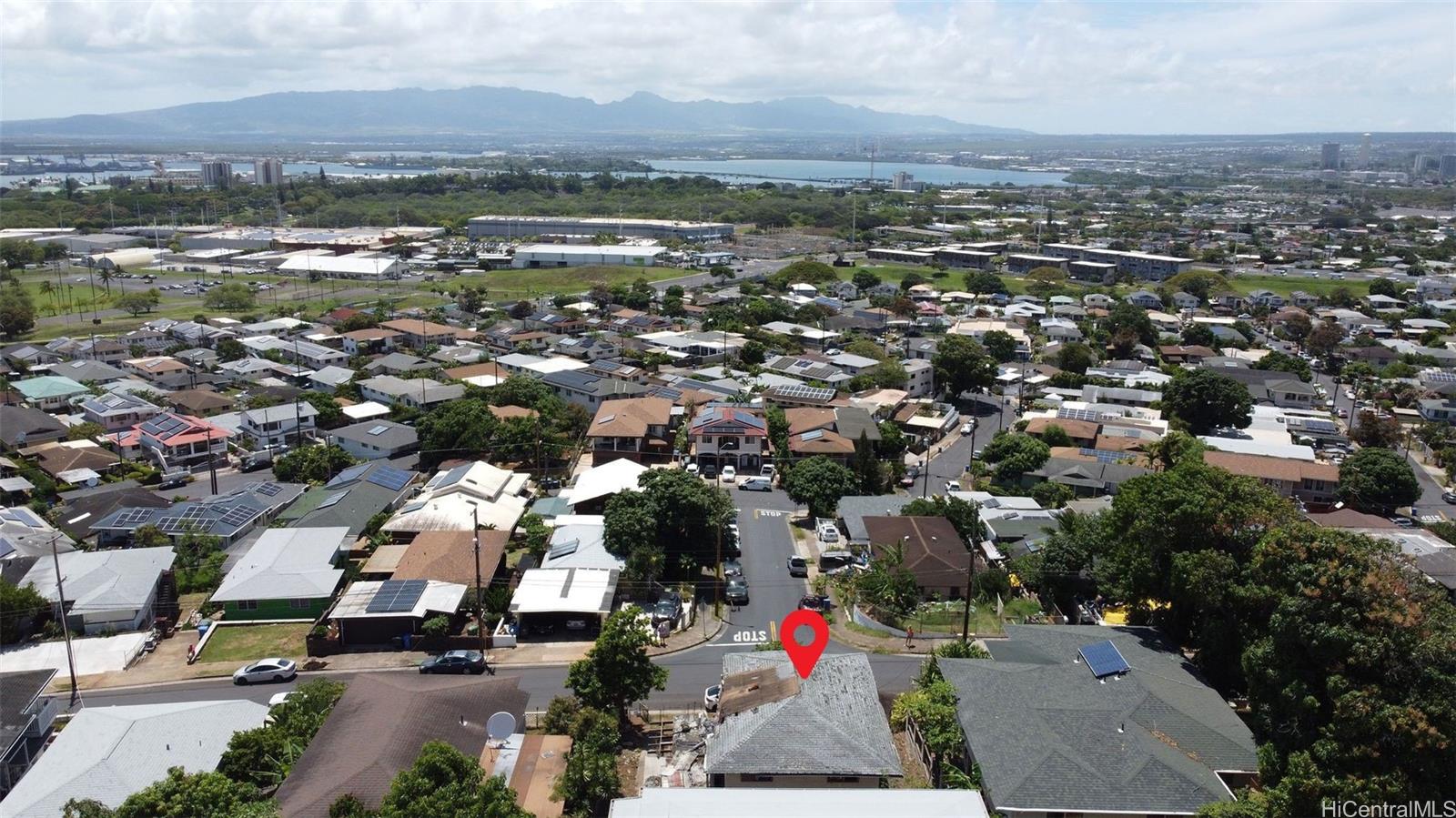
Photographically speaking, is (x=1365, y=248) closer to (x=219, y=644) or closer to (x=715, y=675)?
(x=715, y=675)

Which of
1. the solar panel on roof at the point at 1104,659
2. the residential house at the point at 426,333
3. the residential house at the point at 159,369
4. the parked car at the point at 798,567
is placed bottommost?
the parked car at the point at 798,567

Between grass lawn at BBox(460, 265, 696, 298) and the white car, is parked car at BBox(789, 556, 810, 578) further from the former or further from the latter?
grass lawn at BBox(460, 265, 696, 298)

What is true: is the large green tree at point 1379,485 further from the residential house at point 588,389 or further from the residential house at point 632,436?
the residential house at point 588,389

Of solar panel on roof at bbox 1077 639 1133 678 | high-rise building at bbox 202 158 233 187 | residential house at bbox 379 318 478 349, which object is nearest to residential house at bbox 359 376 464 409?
residential house at bbox 379 318 478 349

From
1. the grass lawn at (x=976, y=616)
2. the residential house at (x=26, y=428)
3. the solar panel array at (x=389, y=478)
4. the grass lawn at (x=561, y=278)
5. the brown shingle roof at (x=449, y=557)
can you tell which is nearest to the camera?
the grass lawn at (x=976, y=616)

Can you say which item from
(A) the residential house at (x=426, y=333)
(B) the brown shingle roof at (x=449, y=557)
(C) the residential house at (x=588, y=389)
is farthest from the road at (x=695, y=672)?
(A) the residential house at (x=426, y=333)

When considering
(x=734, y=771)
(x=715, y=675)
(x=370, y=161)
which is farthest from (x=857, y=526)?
(x=370, y=161)
